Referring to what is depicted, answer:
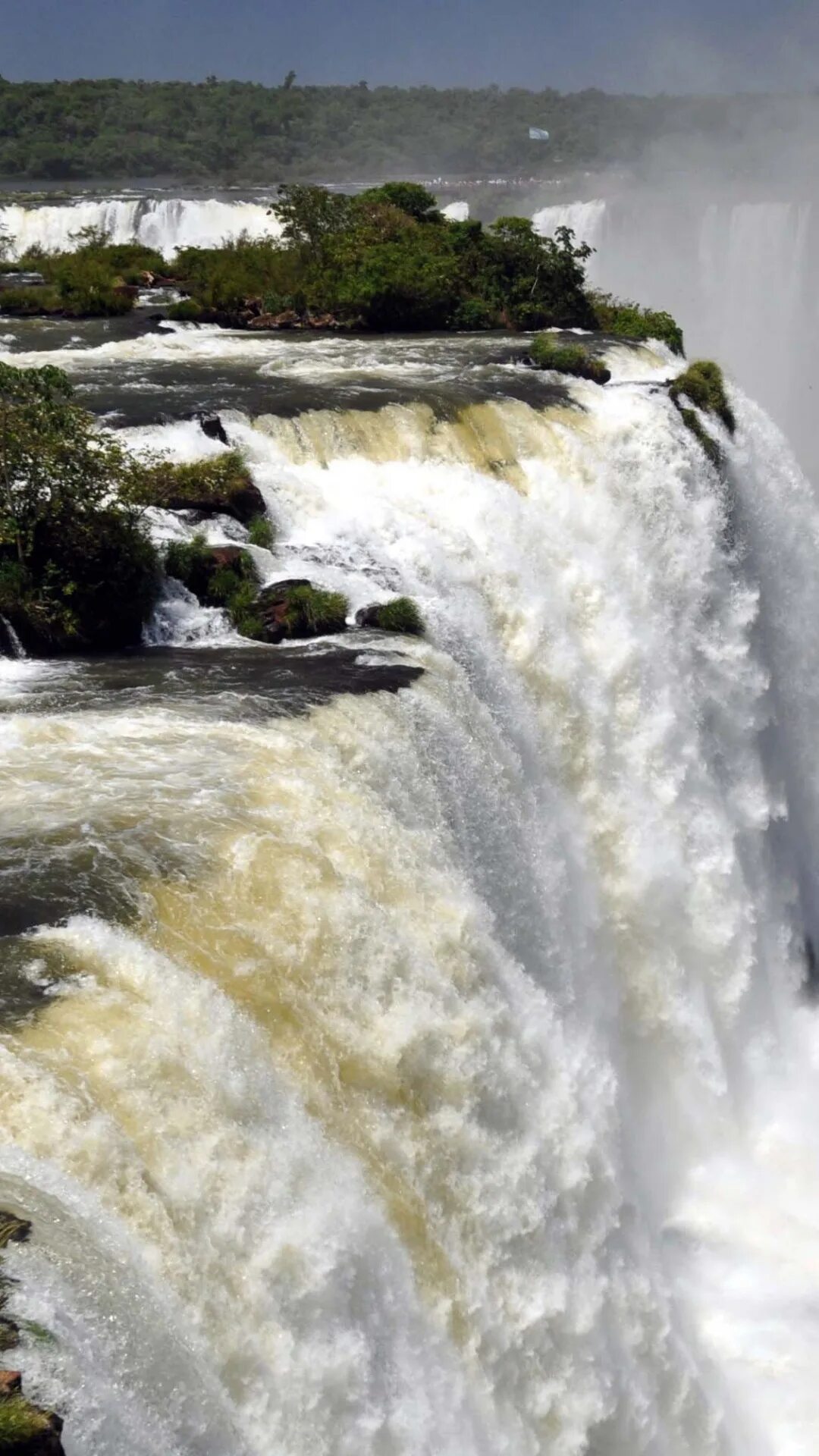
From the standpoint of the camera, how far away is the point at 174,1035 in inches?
250

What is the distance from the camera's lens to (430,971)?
799 centimetres

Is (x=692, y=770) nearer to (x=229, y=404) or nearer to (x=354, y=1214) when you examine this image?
(x=229, y=404)

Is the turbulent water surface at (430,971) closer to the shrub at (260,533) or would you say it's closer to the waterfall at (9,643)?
the shrub at (260,533)

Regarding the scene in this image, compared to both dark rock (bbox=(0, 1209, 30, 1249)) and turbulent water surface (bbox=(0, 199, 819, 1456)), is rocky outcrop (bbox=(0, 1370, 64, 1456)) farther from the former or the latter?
dark rock (bbox=(0, 1209, 30, 1249))

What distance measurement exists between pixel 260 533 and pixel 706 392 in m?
8.41

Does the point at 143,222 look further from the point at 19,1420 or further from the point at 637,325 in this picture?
the point at 19,1420

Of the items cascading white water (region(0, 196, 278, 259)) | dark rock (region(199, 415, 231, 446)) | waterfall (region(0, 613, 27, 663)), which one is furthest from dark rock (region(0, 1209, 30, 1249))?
cascading white water (region(0, 196, 278, 259))

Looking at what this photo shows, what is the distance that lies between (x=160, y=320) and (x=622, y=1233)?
Answer: 1894cm

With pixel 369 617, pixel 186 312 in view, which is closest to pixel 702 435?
pixel 369 617

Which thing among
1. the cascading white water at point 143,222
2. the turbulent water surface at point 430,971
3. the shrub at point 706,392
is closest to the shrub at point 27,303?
the turbulent water surface at point 430,971

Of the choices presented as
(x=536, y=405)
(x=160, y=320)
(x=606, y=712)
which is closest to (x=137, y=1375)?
(x=606, y=712)

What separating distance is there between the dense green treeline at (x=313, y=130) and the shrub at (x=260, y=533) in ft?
191

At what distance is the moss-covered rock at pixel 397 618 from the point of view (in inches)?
481

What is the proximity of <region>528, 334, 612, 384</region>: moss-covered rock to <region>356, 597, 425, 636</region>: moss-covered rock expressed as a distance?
28.4 ft
